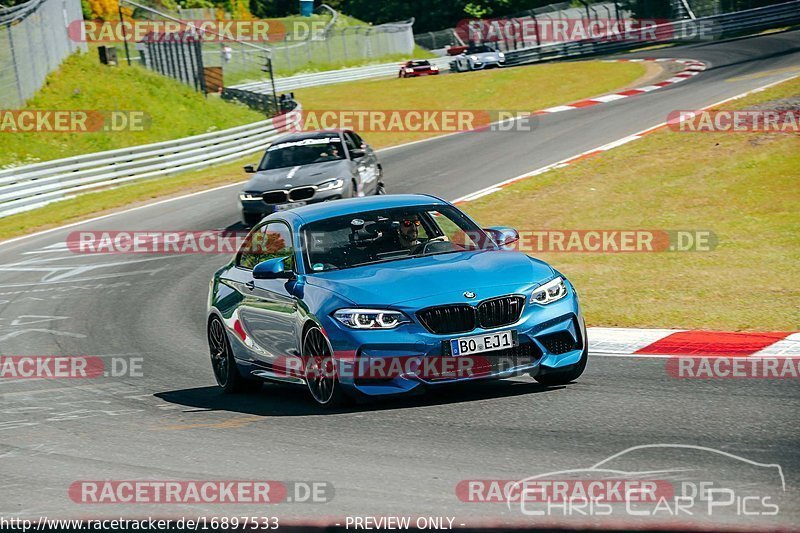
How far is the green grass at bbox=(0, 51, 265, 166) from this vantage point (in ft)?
115

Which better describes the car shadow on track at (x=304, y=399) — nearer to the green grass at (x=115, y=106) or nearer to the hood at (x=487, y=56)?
the green grass at (x=115, y=106)

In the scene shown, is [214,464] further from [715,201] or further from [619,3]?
[619,3]

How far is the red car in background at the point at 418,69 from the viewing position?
59.3 m

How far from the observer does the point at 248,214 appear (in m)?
20.4

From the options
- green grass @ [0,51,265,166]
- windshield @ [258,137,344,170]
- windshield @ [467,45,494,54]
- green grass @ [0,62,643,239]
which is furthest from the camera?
windshield @ [467,45,494,54]

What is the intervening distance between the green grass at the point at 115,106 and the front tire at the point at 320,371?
26678mm

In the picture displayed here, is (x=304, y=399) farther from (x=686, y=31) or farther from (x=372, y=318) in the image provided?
(x=686, y=31)

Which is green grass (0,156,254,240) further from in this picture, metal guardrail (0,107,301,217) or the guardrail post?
the guardrail post

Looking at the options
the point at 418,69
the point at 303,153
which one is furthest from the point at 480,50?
the point at 303,153

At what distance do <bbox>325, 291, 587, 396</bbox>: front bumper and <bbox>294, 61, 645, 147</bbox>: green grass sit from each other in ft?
89.0

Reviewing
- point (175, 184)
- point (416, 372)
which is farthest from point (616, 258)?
point (175, 184)

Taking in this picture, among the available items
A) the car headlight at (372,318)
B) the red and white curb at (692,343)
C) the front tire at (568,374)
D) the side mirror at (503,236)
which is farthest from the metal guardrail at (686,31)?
the car headlight at (372,318)

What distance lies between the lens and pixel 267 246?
9.79 m

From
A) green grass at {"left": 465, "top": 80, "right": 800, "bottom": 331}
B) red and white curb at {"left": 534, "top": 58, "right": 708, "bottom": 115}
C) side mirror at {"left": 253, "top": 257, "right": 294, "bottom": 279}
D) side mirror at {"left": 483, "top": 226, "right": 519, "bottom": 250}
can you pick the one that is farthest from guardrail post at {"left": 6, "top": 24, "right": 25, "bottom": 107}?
side mirror at {"left": 483, "top": 226, "right": 519, "bottom": 250}
